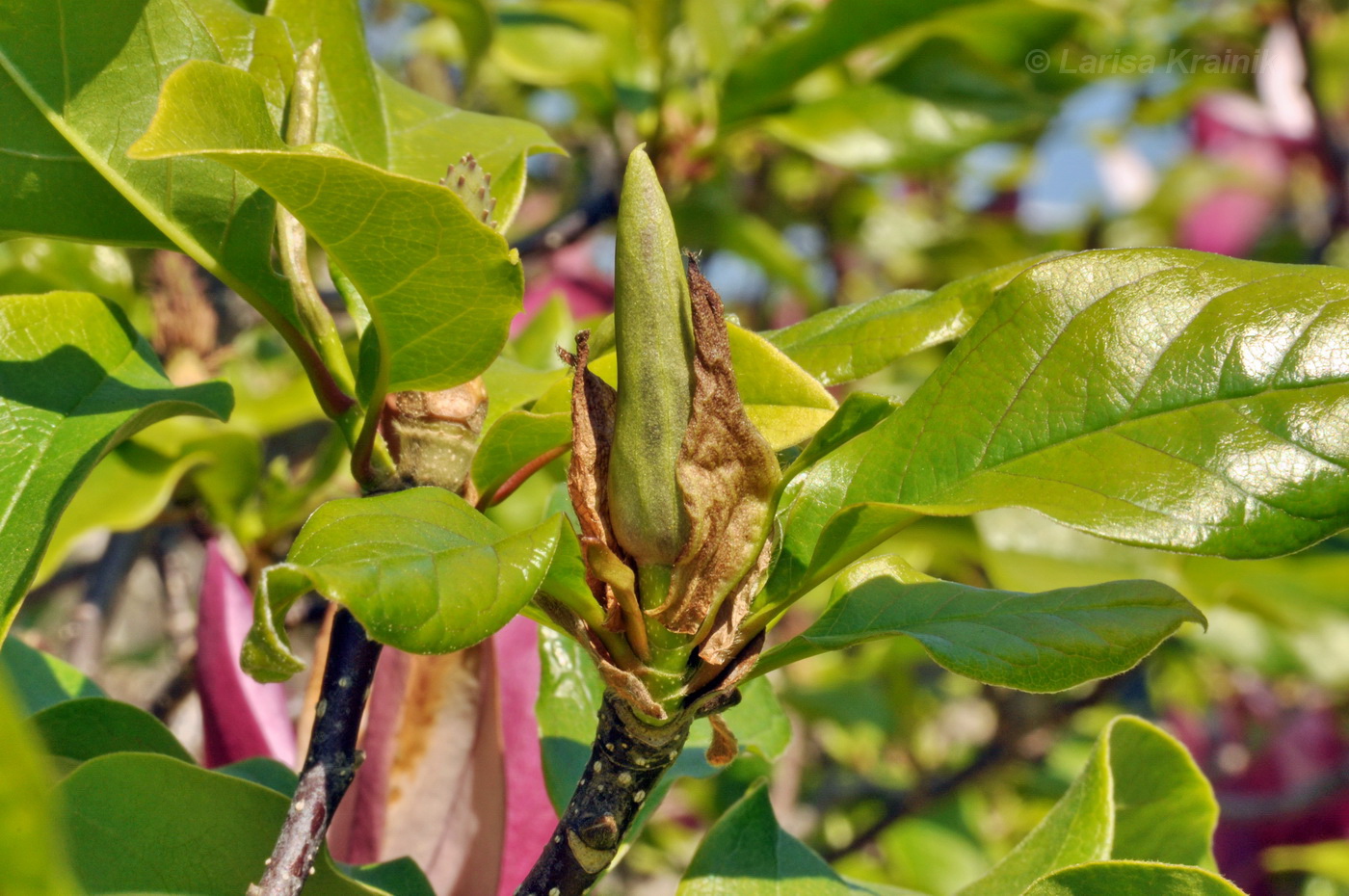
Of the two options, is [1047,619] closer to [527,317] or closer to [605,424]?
[605,424]

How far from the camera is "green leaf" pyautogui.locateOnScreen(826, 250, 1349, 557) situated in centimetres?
48

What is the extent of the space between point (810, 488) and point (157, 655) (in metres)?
2.60

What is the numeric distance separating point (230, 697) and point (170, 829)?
1.08 ft

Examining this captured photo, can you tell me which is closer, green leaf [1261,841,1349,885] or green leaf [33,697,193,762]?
green leaf [33,697,193,762]

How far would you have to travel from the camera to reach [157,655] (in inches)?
109

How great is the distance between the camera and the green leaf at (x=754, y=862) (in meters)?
0.71

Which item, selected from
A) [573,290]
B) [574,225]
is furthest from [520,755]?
[573,290]

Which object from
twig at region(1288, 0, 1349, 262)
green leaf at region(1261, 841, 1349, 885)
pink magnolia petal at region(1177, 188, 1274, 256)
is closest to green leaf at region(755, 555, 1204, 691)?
green leaf at region(1261, 841, 1349, 885)

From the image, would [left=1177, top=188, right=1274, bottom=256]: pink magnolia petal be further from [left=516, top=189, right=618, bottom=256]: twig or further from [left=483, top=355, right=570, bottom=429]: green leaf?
[left=483, top=355, right=570, bottom=429]: green leaf

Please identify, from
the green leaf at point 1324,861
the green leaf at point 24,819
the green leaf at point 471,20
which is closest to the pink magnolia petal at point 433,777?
the green leaf at point 24,819

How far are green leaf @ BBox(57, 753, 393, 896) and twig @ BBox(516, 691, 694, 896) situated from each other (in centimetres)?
12

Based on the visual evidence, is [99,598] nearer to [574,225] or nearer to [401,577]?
[574,225]

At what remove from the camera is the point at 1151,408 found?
1.66 feet

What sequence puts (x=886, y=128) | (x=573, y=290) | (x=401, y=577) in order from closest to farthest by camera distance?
(x=401, y=577) < (x=886, y=128) < (x=573, y=290)
